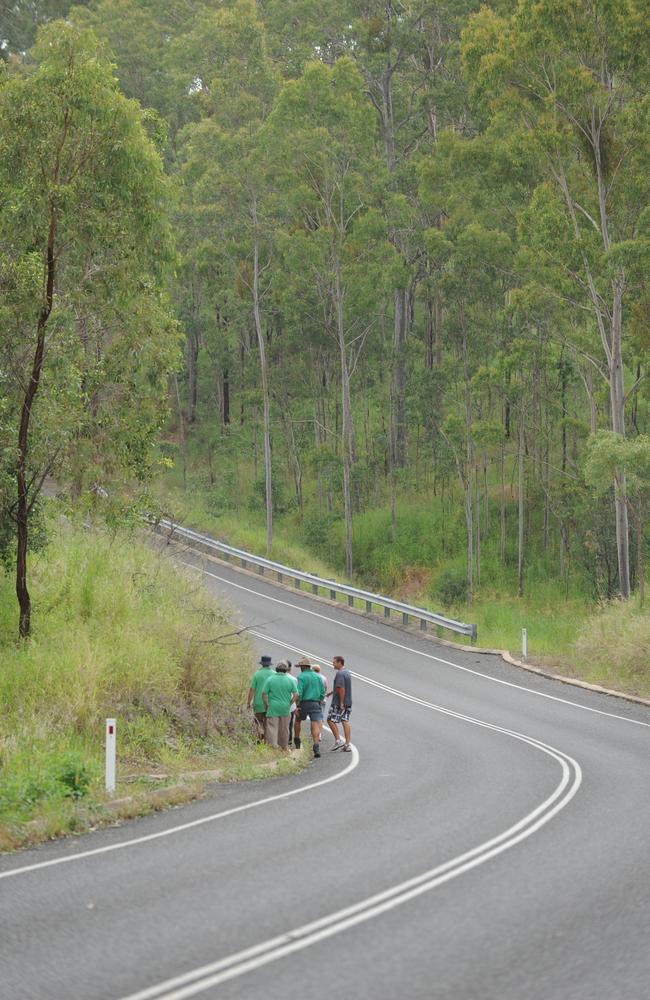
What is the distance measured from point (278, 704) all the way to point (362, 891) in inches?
254

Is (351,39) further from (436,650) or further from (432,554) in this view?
(436,650)

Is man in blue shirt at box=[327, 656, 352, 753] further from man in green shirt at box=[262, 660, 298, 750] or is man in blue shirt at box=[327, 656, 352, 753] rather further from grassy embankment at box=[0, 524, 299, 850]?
man in green shirt at box=[262, 660, 298, 750]

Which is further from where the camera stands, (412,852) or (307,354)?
(307,354)

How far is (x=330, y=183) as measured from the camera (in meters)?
40.6

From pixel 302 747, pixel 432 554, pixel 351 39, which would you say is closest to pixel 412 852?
pixel 302 747

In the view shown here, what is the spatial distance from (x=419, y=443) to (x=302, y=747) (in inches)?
1364

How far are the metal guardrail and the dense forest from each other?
9.70ft

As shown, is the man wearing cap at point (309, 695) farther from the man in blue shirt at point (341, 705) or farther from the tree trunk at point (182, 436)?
the tree trunk at point (182, 436)

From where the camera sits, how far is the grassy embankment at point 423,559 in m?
32.5

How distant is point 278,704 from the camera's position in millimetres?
14414

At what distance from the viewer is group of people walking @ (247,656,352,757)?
570 inches

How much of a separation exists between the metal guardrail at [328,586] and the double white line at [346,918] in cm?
1399

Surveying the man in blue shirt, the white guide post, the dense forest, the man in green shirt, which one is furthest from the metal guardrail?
the white guide post

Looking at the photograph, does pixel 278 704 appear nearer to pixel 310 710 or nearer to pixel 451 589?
pixel 310 710
